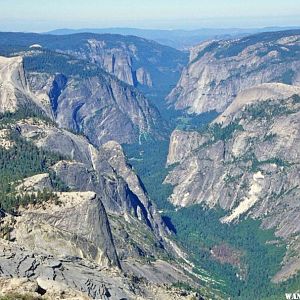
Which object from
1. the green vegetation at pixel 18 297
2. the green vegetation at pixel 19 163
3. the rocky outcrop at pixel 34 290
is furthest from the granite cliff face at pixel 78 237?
the green vegetation at pixel 18 297

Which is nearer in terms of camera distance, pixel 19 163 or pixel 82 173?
pixel 19 163

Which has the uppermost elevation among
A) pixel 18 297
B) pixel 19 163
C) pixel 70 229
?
pixel 18 297

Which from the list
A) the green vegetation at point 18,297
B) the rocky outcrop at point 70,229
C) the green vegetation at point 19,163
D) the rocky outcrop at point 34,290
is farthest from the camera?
the green vegetation at point 19,163

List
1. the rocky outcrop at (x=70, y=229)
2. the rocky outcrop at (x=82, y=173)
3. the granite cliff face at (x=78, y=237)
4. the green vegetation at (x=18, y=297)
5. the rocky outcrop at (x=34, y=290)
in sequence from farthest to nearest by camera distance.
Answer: the rocky outcrop at (x=82, y=173) < the rocky outcrop at (x=70, y=229) < the granite cliff face at (x=78, y=237) < the rocky outcrop at (x=34, y=290) < the green vegetation at (x=18, y=297)

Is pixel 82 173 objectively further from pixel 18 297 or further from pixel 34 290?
pixel 18 297

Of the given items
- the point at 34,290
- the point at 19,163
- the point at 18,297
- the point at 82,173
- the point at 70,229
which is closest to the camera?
the point at 18,297

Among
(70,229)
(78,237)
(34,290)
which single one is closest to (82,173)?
(70,229)

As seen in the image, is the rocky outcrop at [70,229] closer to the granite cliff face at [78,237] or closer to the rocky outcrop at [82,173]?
the granite cliff face at [78,237]

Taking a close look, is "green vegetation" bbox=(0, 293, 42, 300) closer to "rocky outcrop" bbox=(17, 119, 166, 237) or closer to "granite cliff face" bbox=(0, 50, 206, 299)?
"granite cliff face" bbox=(0, 50, 206, 299)

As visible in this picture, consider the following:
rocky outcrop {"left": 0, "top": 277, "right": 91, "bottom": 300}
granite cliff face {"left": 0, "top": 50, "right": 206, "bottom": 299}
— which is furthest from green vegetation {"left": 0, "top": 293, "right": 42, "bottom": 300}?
granite cliff face {"left": 0, "top": 50, "right": 206, "bottom": 299}

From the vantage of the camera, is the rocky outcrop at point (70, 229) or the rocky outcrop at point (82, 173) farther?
the rocky outcrop at point (82, 173)

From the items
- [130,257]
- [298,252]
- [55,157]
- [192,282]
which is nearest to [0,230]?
[130,257]
